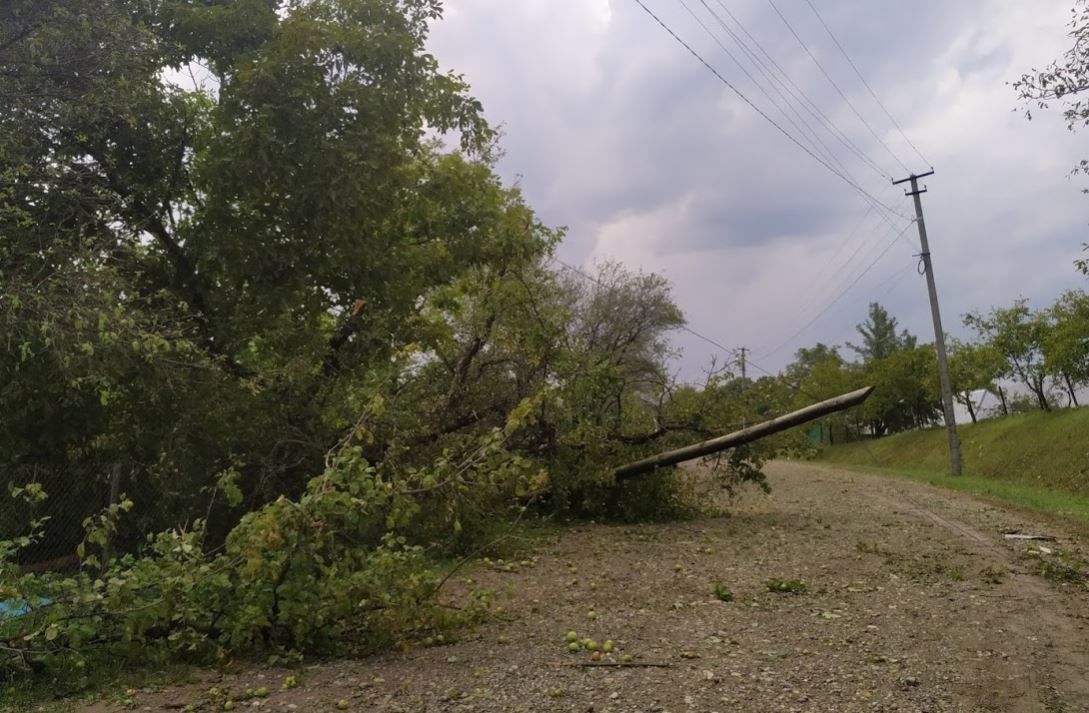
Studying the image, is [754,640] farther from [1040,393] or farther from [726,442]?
[1040,393]

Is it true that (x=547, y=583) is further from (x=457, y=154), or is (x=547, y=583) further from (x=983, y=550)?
(x=457, y=154)

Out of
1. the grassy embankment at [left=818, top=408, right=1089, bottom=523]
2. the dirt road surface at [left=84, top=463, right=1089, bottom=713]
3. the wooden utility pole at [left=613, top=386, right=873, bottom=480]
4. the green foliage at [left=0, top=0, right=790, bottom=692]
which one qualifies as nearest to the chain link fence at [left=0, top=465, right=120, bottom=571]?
the green foliage at [left=0, top=0, right=790, bottom=692]

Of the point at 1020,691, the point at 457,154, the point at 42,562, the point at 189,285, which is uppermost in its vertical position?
the point at 457,154

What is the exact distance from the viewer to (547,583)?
7133 millimetres

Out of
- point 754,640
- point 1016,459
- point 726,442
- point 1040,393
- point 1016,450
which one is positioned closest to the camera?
point 754,640

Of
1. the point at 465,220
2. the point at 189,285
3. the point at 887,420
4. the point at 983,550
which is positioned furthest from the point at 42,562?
the point at 887,420

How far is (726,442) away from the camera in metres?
10.6

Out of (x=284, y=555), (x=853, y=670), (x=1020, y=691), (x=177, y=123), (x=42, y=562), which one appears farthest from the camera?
(x=177, y=123)

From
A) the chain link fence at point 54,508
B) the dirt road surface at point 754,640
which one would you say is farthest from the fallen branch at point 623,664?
the chain link fence at point 54,508

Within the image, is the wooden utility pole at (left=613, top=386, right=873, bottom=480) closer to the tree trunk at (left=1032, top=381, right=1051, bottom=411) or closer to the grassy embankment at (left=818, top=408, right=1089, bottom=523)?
the grassy embankment at (left=818, top=408, right=1089, bottom=523)

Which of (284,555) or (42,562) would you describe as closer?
(284,555)

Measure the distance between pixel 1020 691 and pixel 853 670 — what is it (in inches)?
29.5

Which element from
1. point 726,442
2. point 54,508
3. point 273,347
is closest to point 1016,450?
point 726,442

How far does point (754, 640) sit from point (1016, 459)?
24729mm
